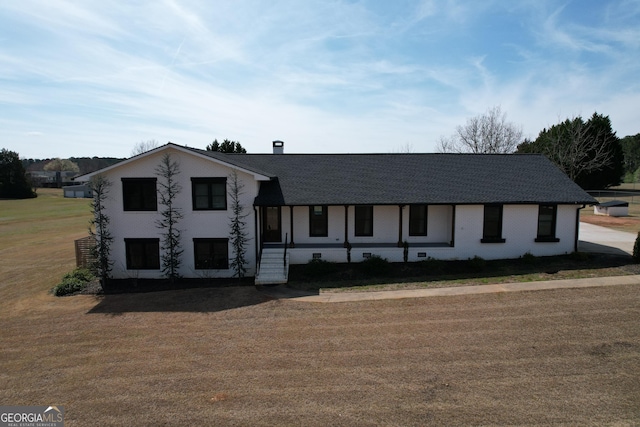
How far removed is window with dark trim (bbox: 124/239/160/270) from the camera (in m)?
19.4

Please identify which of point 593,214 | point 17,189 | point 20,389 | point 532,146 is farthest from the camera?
point 17,189

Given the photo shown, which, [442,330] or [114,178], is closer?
[442,330]

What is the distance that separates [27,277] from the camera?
20.7 meters

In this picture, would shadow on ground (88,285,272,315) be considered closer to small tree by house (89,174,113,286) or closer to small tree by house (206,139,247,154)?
small tree by house (89,174,113,286)

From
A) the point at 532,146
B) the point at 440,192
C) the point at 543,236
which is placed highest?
the point at 532,146

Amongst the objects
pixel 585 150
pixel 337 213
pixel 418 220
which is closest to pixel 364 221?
pixel 337 213

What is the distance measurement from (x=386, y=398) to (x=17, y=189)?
9214cm

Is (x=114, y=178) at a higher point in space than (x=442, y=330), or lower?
higher

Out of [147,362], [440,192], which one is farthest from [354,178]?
[147,362]

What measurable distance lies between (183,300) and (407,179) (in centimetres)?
1378

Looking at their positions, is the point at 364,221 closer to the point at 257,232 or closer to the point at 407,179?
the point at 407,179

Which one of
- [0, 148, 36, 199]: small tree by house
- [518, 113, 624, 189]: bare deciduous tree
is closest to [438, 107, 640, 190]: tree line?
[518, 113, 624, 189]: bare deciduous tree

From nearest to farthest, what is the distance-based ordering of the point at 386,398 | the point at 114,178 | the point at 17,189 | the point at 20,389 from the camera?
the point at 386,398 < the point at 20,389 < the point at 114,178 < the point at 17,189

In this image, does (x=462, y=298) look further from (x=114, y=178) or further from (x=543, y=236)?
(x=114, y=178)
